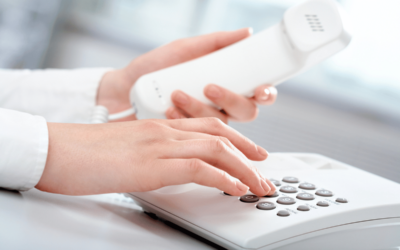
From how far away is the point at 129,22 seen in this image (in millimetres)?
1956

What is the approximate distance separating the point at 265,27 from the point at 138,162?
1584 mm

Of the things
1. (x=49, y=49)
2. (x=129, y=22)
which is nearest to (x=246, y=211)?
(x=129, y=22)

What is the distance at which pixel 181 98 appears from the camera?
726 millimetres

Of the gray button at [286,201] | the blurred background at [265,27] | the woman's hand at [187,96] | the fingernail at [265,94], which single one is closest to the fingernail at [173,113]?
the woman's hand at [187,96]

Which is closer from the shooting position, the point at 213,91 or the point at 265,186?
the point at 265,186

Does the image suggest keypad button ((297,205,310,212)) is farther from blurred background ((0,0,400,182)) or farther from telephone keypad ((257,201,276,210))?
blurred background ((0,0,400,182))

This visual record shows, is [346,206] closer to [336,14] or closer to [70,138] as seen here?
[70,138]

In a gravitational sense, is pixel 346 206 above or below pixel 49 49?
below

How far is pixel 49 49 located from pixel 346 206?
2.03 metres

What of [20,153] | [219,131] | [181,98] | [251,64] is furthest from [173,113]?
[20,153]

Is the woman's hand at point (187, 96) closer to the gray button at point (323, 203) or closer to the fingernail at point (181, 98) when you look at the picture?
the fingernail at point (181, 98)

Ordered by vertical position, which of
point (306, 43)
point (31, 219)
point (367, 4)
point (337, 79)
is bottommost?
point (31, 219)

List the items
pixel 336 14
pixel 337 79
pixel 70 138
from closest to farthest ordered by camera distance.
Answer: pixel 70 138 → pixel 336 14 → pixel 337 79

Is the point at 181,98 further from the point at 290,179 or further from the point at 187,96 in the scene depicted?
the point at 290,179
